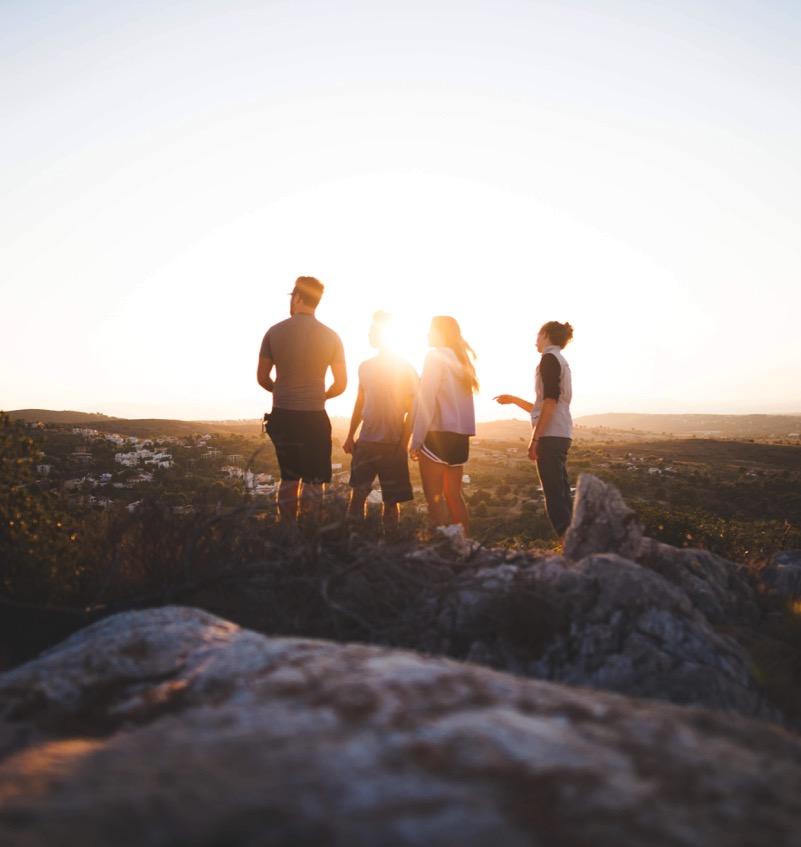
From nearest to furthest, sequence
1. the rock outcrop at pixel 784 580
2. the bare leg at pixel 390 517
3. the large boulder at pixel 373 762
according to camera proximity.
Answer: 1. the large boulder at pixel 373 762
2. the bare leg at pixel 390 517
3. the rock outcrop at pixel 784 580

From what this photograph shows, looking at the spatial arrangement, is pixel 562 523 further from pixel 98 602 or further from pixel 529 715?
pixel 529 715

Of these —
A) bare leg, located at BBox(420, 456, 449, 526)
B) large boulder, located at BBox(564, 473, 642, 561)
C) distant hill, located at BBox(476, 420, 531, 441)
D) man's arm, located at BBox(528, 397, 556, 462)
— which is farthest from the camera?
distant hill, located at BBox(476, 420, 531, 441)

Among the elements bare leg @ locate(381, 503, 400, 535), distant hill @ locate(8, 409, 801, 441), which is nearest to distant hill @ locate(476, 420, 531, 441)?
distant hill @ locate(8, 409, 801, 441)

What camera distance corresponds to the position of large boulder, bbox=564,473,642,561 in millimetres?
4875

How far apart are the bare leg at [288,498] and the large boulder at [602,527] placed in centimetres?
221

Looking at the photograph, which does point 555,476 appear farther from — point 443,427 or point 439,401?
point 439,401

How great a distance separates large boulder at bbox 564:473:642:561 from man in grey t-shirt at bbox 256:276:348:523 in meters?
2.24

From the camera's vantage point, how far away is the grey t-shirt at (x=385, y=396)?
648cm

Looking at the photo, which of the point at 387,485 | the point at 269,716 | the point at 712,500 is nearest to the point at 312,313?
the point at 387,485

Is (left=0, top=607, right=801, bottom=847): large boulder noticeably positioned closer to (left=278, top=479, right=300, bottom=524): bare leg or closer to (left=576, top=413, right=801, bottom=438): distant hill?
(left=278, top=479, right=300, bottom=524): bare leg

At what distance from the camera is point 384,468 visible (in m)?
A: 6.45

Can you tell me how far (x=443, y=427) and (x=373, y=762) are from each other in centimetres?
508

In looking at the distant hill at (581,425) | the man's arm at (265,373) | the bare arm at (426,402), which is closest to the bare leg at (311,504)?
the man's arm at (265,373)

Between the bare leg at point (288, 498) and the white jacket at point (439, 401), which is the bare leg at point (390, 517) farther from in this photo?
the bare leg at point (288, 498)
